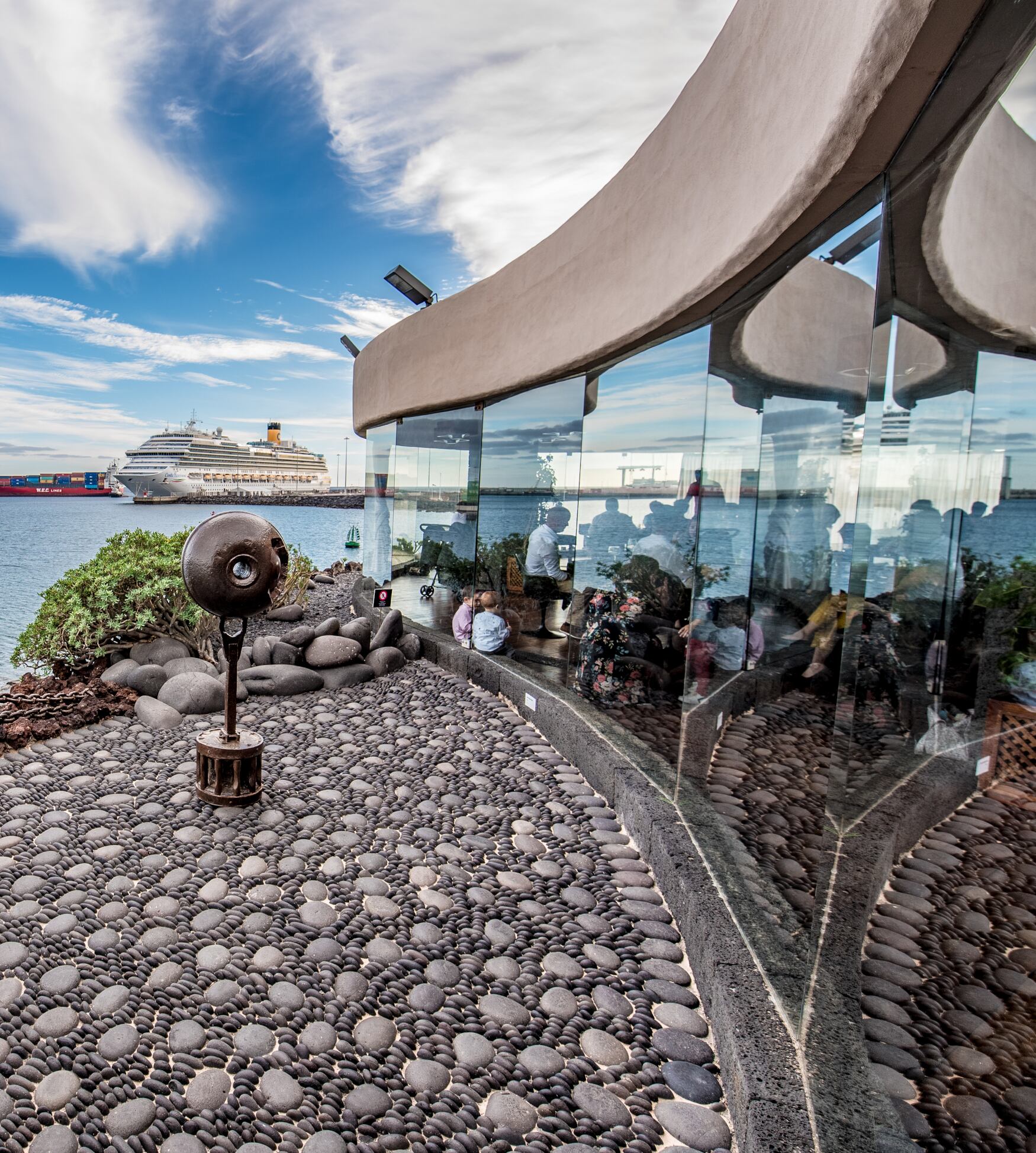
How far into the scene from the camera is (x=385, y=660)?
716 centimetres

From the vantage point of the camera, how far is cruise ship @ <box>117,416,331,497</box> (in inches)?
2591

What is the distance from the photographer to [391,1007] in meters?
2.40

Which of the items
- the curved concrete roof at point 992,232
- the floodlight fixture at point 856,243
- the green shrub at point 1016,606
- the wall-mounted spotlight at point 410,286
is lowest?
the green shrub at point 1016,606

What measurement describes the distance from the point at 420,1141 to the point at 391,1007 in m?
0.55

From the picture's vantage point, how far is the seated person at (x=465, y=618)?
7.78 m

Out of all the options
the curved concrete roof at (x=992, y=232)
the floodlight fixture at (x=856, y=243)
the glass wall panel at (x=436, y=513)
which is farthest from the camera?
the glass wall panel at (x=436, y=513)

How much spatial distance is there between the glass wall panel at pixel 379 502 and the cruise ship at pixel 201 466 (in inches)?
2397

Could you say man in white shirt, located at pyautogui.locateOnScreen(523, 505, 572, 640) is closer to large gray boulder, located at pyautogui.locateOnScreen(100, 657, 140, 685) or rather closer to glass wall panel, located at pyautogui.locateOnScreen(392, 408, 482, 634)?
glass wall panel, located at pyautogui.locateOnScreen(392, 408, 482, 634)

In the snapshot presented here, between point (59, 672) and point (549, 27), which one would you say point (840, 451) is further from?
point (59, 672)

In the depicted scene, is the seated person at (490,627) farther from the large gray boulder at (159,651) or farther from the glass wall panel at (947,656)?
the glass wall panel at (947,656)

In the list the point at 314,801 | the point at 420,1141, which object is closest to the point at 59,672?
the point at 314,801

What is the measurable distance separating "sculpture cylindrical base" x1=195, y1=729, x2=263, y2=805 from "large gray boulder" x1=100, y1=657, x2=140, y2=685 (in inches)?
100

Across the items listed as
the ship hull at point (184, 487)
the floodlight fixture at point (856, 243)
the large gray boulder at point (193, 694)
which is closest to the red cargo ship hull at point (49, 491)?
the ship hull at point (184, 487)

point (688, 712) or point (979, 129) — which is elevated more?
point (979, 129)
